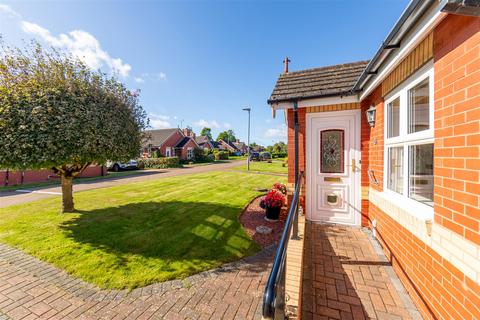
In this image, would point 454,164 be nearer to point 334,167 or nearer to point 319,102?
point 334,167

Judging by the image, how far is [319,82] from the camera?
17.1 feet

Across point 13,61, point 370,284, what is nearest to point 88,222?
point 13,61

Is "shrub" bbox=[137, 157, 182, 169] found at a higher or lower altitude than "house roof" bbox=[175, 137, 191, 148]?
lower

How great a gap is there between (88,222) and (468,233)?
25.6 feet

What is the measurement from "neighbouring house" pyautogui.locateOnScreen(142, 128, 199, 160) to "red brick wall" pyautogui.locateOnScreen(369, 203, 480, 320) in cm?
3361

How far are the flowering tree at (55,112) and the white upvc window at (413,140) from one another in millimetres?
6639

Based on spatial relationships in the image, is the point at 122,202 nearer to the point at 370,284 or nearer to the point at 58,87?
the point at 58,87

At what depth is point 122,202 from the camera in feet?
27.3

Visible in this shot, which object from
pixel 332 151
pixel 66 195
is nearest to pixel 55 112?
pixel 66 195

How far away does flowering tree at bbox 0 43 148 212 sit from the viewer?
4.73m

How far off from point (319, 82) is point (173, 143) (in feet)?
113

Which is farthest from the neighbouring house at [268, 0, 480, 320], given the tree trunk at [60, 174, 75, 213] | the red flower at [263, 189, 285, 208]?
the tree trunk at [60, 174, 75, 213]

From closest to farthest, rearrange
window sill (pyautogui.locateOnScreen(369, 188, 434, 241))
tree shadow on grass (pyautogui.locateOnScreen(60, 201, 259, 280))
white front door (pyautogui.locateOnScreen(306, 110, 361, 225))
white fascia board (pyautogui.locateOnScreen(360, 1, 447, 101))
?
white fascia board (pyautogui.locateOnScreen(360, 1, 447, 101)) → window sill (pyautogui.locateOnScreen(369, 188, 434, 241)) → tree shadow on grass (pyautogui.locateOnScreen(60, 201, 259, 280)) → white front door (pyautogui.locateOnScreen(306, 110, 361, 225))

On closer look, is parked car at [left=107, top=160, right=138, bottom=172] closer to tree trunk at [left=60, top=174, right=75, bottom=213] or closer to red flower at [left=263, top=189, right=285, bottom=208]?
tree trunk at [left=60, top=174, right=75, bottom=213]
